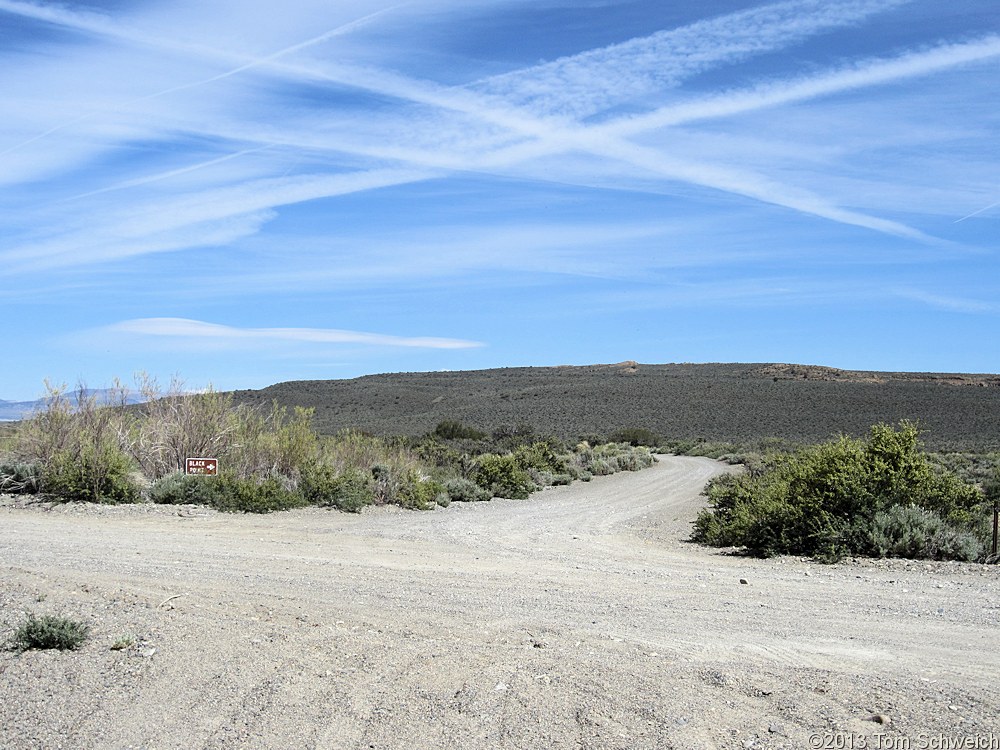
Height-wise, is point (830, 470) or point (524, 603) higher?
point (830, 470)

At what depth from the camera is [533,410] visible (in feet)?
290

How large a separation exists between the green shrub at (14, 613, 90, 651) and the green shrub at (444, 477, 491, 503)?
17873 mm

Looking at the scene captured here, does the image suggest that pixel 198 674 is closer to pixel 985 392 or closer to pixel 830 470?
pixel 830 470

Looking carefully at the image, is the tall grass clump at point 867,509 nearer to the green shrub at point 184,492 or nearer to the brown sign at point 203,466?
the green shrub at point 184,492

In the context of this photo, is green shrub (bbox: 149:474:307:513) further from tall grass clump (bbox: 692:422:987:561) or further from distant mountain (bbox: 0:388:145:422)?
tall grass clump (bbox: 692:422:987:561)

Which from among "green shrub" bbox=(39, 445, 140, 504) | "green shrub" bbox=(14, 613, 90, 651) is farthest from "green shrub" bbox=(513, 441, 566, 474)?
"green shrub" bbox=(14, 613, 90, 651)

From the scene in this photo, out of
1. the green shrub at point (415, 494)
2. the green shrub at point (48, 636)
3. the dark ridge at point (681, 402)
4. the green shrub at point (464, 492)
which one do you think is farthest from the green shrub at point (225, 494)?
the dark ridge at point (681, 402)

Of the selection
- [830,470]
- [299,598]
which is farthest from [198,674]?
[830,470]

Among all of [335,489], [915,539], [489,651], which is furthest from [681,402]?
[489,651]

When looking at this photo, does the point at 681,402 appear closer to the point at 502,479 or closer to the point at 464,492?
the point at 502,479

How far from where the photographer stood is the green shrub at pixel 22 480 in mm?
20922

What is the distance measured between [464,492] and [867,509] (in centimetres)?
1342

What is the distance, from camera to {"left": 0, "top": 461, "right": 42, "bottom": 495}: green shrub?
2092 cm

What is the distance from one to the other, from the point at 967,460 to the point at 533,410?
4948cm
